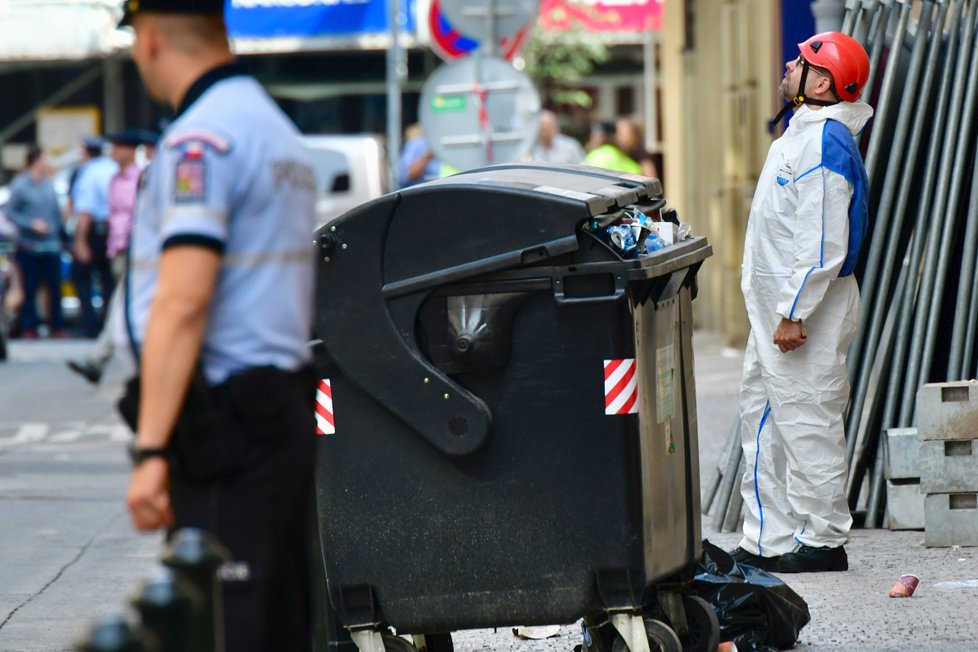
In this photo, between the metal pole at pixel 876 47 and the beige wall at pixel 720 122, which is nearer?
the metal pole at pixel 876 47

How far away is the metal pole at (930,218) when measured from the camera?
7602 mm

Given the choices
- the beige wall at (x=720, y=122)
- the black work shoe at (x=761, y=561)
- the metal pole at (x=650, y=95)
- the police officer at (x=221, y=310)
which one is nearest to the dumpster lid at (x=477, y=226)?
the police officer at (x=221, y=310)

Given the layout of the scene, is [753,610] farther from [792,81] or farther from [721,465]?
[721,465]

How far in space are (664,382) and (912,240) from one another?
278cm

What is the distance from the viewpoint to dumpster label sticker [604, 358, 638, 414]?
4918mm

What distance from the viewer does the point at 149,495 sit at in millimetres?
3402

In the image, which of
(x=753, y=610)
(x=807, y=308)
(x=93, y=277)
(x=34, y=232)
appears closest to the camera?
(x=753, y=610)

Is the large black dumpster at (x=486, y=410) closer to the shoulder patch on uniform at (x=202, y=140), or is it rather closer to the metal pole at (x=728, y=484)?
the shoulder patch on uniform at (x=202, y=140)

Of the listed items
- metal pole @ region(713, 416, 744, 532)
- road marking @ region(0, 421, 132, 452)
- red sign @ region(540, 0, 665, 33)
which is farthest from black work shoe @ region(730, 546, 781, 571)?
red sign @ region(540, 0, 665, 33)

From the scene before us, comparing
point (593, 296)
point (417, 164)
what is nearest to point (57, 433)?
point (593, 296)

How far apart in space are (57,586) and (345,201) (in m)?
12.6

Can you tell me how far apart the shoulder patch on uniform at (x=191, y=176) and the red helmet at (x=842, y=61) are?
145 inches

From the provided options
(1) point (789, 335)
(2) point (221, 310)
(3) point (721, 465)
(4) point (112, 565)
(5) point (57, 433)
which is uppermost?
(2) point (221, 310)

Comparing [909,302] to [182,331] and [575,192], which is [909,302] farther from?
[182,331]
